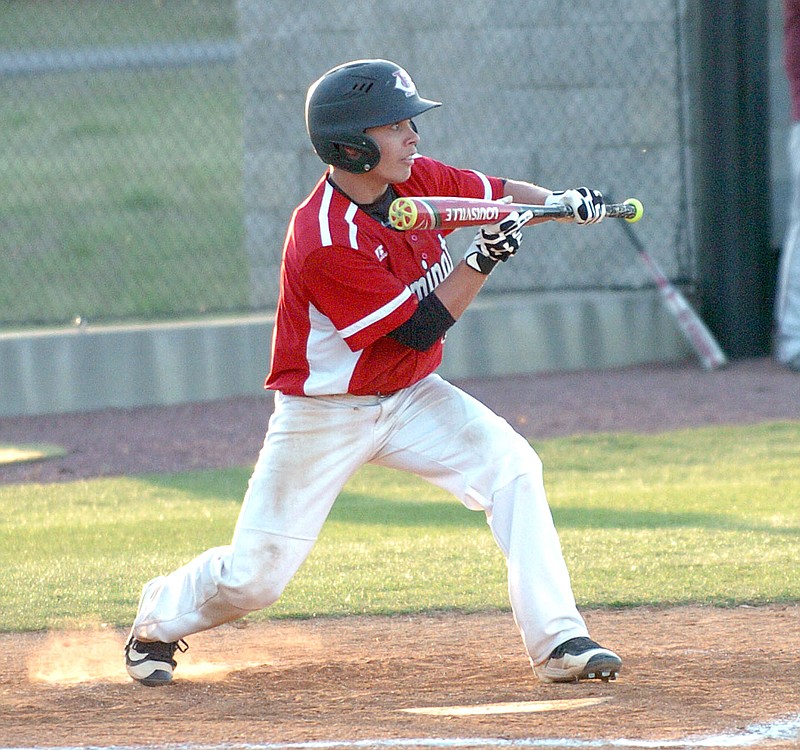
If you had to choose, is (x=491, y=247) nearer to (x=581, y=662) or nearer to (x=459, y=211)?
(x=459, y=211)

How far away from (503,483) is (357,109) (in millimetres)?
1086

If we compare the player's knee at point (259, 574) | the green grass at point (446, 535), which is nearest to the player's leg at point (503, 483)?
the player's knee at point (259, 574)

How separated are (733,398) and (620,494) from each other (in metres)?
2.63

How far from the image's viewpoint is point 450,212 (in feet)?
12.6

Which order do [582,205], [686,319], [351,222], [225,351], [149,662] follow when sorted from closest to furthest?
1. [351,222]
2. [582,205]
3. [149,662]
4. [225,351]
5. [686,319]

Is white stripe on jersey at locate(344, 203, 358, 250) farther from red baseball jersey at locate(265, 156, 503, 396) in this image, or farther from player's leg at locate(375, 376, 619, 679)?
player's leg at locate(375, 376, 619, 679)

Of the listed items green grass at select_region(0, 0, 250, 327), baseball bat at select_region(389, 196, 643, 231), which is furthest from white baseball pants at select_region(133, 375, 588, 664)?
green grass at select_region(0, 0, 250, 327)

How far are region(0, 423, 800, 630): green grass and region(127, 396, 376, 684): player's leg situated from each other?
3.37 ft

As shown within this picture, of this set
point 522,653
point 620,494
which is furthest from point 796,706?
point 620,494

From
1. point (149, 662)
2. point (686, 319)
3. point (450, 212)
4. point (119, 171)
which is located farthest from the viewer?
point (119, 171)

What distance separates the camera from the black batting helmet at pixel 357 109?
3.96 m

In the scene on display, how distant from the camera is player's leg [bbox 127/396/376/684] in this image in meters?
4.04

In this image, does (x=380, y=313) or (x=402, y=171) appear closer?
(x=380, y=313)

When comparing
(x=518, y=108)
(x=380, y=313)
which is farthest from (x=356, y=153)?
(x=518, y=108)
